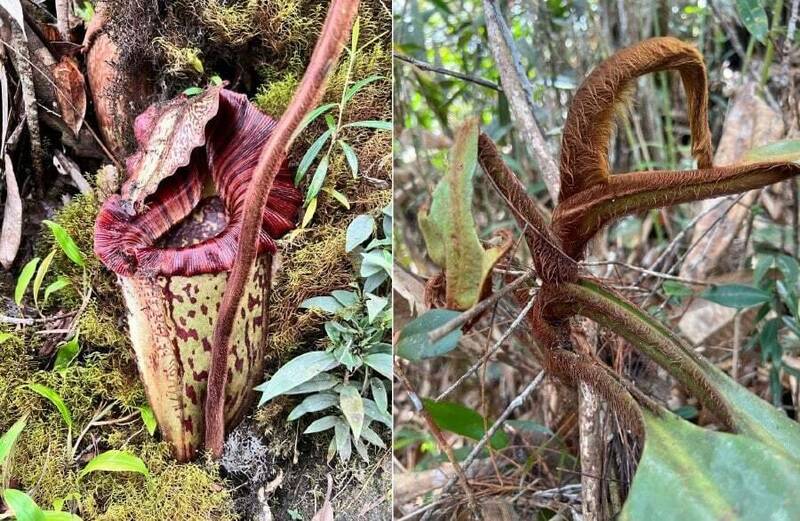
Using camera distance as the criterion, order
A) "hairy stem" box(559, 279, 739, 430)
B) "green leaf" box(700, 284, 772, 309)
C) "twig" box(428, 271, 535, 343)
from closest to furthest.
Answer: "twig" box(428, 271, 535, 343), "hairy stem" box(559, 279, 739, 430), "green leaf" box(700, 284, 772, 309)

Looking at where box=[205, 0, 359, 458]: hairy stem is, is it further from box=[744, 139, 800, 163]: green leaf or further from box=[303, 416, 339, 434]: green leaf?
box=[744, 139, 800, 163]: green leaf

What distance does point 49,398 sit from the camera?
1.83 ft

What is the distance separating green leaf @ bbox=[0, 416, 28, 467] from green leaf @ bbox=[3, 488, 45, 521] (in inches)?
1.1

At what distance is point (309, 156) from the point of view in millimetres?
589

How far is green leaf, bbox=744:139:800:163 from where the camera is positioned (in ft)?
1.60

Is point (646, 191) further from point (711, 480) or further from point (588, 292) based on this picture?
point (711, 480)

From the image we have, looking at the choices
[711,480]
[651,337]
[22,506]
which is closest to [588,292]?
[651,337]

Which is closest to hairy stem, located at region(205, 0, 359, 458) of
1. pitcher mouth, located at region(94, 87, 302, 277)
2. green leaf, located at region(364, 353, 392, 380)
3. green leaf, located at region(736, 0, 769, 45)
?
pitcher mouth, located at region(94, 87, 302, 277)

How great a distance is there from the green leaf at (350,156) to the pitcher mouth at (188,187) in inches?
2.2

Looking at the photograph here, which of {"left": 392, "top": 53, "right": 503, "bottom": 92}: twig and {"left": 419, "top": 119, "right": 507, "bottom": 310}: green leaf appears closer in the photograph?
{"left": 419, "top": 119, "right": 507, "bottom": 310}: green leaf

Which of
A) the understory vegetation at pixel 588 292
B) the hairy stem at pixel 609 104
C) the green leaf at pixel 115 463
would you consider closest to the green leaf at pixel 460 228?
the understory vegetation at pixel 588 292

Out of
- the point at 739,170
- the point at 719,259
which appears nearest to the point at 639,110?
the point at 719,259

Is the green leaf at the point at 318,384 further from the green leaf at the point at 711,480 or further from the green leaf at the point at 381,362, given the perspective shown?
the green leaf at the point at 711,480

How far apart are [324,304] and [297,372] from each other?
0.06m
